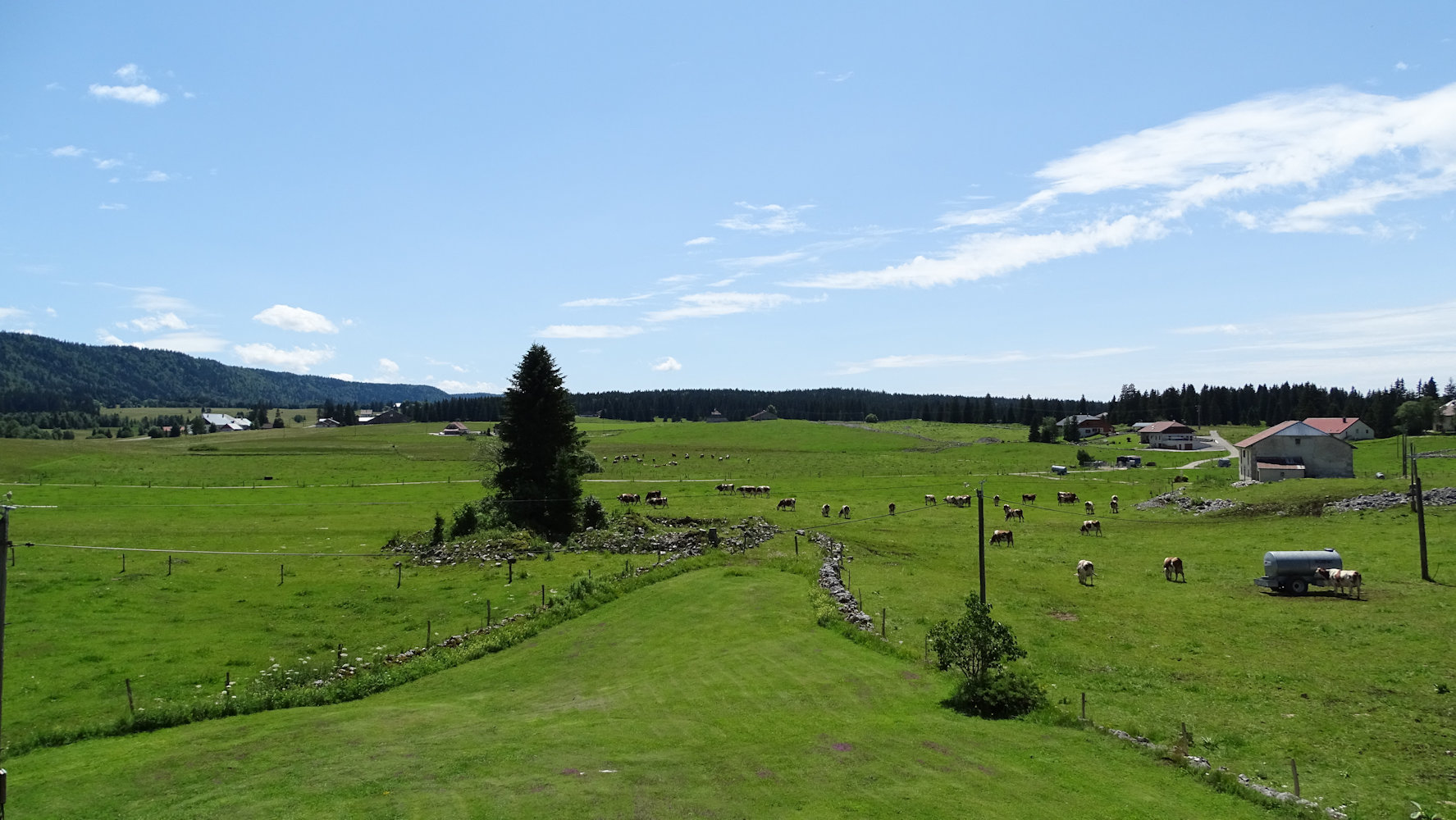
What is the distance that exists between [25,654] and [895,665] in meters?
30.7

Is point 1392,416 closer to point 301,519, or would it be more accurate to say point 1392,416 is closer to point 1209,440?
point 1209,440

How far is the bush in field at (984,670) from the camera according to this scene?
21.7m

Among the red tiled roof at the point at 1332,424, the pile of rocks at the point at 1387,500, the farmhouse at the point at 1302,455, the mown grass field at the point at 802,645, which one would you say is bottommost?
the mown grass field at the point at 802,645

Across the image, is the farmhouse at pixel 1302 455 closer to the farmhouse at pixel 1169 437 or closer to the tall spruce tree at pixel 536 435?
the farmhouse at pixel 1169 437

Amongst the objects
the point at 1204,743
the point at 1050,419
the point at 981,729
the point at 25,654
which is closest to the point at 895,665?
the point at 981,729

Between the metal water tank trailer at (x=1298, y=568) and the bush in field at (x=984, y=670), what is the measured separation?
883 inches

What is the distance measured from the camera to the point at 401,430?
19225 centimetres

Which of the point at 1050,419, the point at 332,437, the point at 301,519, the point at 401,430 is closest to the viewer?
the point at 301,519

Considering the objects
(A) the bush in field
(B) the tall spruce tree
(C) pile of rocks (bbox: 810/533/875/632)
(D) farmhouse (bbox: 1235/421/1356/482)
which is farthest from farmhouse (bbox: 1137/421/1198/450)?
(A) the bush in field

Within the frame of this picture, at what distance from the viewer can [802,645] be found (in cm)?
2789

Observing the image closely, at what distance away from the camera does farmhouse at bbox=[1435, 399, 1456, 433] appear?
137 m

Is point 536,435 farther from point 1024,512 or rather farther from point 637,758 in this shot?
point 637,758

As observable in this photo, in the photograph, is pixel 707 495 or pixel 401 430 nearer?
pixel 707 495

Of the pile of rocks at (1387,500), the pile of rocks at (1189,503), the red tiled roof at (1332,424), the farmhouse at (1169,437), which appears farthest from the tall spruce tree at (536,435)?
the farmhouse at (1169,437)
